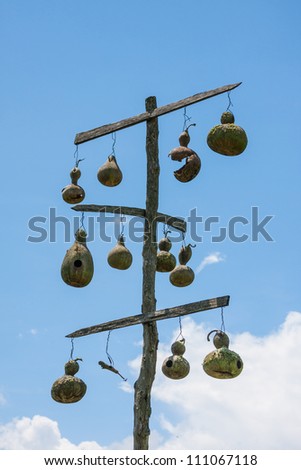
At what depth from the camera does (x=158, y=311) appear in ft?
33.4

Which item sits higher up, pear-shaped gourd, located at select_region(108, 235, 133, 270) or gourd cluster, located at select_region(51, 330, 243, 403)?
pear-shaped gourd, located at select_region(108, 235, 133, 270)

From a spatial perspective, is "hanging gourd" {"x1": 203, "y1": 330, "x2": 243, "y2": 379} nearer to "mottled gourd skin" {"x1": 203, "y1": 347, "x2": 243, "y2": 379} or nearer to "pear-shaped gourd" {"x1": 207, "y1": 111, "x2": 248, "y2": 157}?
"mottled gourd skin" {"x1": 203, "y1": 347, "x2": 243, "y2": 379}

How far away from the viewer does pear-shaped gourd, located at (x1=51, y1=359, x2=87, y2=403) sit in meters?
10.6

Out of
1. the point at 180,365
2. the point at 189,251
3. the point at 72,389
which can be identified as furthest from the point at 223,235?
the point at 72,389

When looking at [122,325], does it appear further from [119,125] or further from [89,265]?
[119,125]

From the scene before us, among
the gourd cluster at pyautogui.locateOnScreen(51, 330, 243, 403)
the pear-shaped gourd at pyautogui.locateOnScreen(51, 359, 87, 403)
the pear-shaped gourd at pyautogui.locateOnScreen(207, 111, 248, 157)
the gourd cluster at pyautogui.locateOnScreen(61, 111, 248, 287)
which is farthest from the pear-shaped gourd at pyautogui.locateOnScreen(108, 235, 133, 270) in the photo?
the pear-shaped gourd at pyautogui.locateOnScreen(207, 111, 248, 157)

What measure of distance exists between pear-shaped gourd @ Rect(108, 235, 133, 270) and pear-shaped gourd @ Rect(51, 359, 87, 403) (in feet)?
4.39

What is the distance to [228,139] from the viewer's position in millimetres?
10117

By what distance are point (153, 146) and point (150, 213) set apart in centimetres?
78

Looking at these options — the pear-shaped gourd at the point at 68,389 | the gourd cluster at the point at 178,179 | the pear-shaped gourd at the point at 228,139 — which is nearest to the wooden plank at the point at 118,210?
the gourd cluster at the point at 178,179

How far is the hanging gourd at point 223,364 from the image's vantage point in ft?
31.8

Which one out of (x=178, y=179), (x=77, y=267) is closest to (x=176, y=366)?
(x=77, y=267)

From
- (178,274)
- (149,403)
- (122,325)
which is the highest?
(178,274)

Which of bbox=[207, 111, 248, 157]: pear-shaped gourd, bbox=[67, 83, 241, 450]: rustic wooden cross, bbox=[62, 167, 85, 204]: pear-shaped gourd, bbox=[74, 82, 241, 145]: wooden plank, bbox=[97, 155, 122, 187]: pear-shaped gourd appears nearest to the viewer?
bbox=[67, 83, 241, 450]: rustic wooden cross
